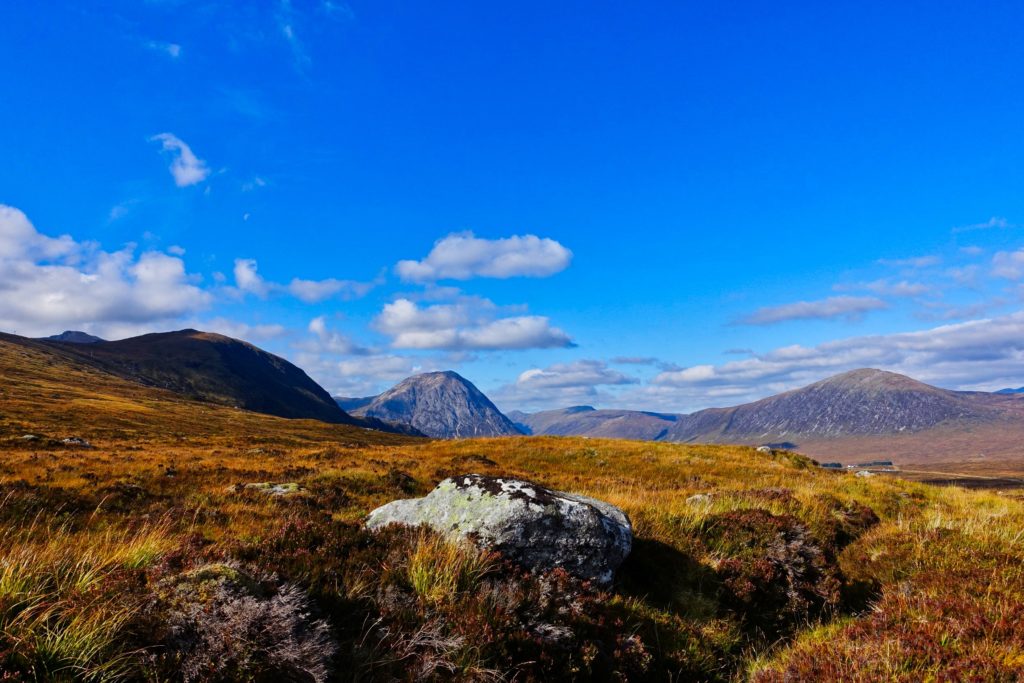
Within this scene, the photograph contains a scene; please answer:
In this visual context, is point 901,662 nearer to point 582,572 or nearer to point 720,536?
point 582,572

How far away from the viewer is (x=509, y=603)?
6211mm

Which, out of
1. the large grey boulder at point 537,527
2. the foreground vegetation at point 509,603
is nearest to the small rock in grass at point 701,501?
the foreground vegetation at point 509,603

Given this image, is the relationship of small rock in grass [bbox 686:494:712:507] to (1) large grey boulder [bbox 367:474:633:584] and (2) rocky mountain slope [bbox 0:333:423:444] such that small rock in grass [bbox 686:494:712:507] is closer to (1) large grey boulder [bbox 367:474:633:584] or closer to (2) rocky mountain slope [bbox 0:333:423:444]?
(1) large grey boulder [bbox 367:474:633:584]

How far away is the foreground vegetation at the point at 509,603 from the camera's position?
446 cm

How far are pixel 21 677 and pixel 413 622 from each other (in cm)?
338

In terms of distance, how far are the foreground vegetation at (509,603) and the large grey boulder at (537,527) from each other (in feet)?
2.12

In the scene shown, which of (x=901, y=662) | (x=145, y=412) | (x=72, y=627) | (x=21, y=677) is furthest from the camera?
(x=145, y=412)

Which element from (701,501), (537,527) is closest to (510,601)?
(537,527)

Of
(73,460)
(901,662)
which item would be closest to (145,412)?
(73,460)

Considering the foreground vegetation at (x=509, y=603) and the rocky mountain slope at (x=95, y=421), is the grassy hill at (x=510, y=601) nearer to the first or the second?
the foreground vegetation at (x=509, y=603)

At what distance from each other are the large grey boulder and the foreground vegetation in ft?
2.12

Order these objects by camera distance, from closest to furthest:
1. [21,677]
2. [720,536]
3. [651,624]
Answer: [21,677] < [651,624] < [720,536]

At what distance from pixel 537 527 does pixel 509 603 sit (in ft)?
8.36

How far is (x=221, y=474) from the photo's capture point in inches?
971
